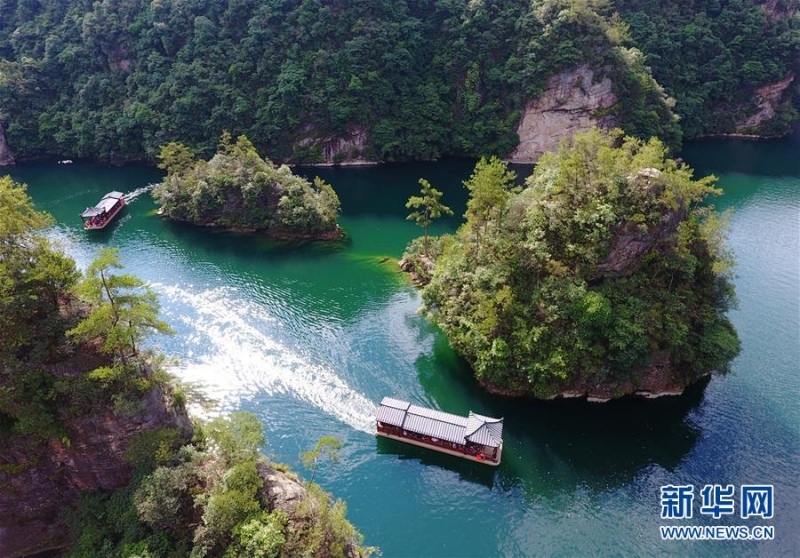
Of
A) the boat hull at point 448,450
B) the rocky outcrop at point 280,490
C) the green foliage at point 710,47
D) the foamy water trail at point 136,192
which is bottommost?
the boat hull at point 448,450

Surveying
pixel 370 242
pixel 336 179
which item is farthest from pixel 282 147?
pixel 370 242

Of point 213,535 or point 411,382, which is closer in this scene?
point 213,535

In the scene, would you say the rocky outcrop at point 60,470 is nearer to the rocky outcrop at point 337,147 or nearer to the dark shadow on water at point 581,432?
the dark shadow on water at point 581,432

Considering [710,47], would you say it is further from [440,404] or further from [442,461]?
[442,461]

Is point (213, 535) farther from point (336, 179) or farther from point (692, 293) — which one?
point (336, 179)

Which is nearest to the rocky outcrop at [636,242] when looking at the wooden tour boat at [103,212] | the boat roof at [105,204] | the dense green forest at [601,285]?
the dense green forest at [601,285]

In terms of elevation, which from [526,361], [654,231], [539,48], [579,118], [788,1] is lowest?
[526,361]

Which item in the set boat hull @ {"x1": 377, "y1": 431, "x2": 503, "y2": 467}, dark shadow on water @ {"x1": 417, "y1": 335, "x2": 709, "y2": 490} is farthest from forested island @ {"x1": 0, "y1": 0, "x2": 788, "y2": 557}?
boat hull @ {"x1": 377, "y1": 431, "x2": 503, "y2": 467}

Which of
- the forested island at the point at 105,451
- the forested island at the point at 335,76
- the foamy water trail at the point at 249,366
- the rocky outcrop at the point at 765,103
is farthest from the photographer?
the rocky outcrop at the point at 765,103
